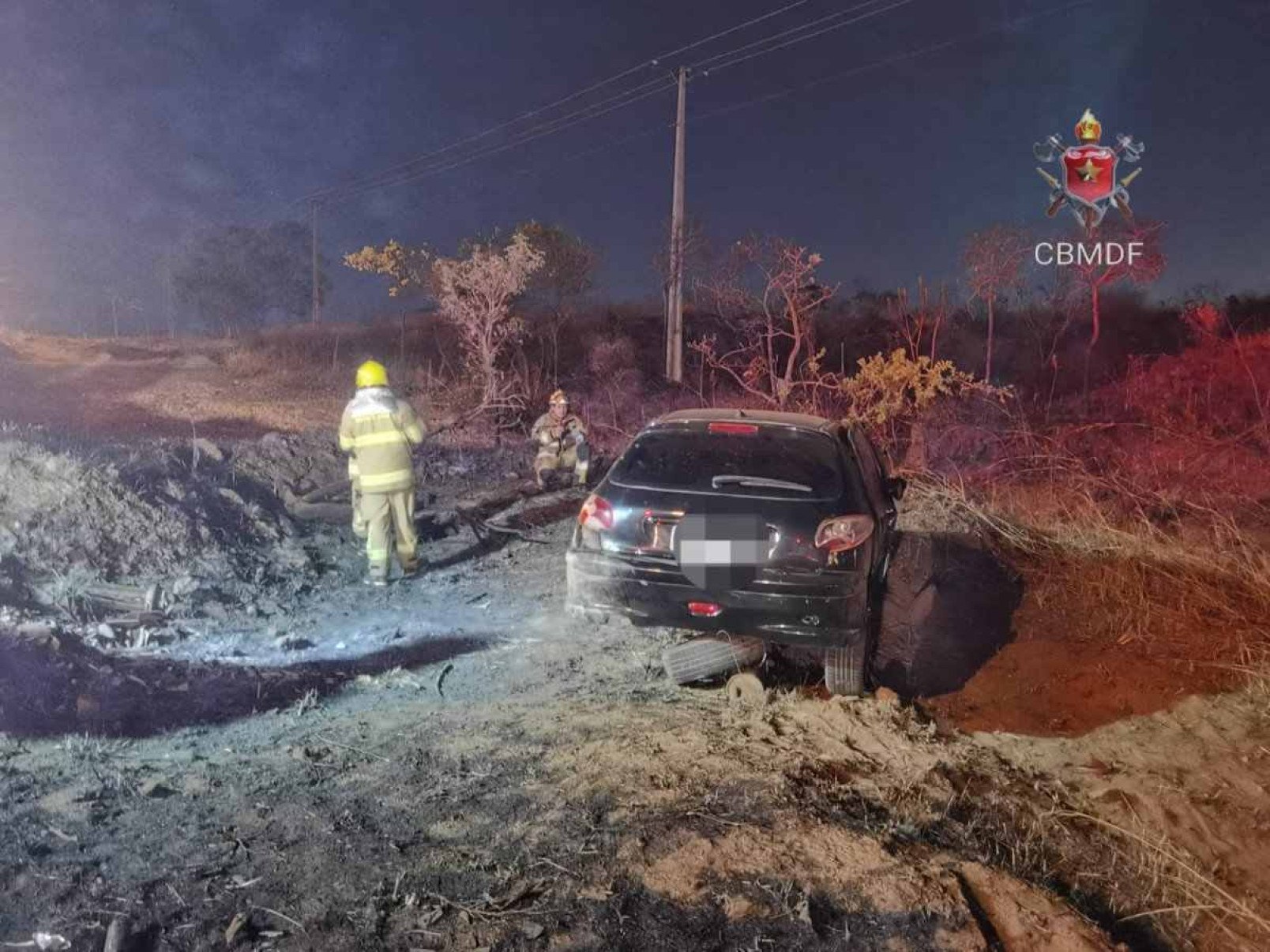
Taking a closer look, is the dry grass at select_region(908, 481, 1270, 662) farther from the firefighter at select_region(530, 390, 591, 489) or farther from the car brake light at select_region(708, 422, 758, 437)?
the firefighter at select_region(530, 390, 591, 489)

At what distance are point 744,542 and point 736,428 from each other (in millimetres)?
758

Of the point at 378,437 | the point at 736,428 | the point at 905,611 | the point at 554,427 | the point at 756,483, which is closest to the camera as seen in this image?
the point at 756,483

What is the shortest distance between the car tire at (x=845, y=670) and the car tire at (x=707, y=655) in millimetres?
379

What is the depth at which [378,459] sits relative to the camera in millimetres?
7250

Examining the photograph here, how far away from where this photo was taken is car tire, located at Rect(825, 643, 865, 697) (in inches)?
192

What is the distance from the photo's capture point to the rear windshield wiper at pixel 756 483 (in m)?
4.81

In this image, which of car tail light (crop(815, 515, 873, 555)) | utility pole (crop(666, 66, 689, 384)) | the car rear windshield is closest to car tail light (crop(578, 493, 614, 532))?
the car rear windshield

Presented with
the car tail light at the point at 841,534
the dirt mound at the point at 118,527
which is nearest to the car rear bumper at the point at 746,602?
the car tail light at the point at 841,534

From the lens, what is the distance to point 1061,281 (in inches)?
961

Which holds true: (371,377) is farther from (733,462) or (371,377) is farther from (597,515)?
(733,462)

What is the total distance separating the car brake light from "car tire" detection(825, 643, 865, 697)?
123 centimetres

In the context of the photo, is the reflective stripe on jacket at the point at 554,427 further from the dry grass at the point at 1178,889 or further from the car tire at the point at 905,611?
the dry grass at the point at 1178,889

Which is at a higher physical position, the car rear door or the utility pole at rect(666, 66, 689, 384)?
the utility pole at rect(666, 66, 689, 384)

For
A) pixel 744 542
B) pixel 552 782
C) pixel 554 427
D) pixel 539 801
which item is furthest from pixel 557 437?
pixel 539 801
